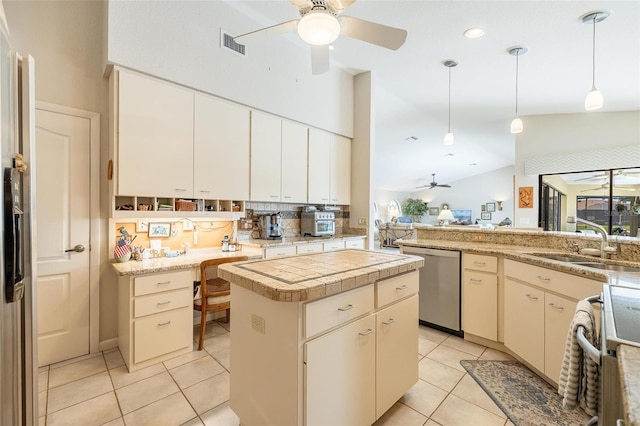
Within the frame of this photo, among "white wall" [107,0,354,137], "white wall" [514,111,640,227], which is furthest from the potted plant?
"white wall" [107,0,354,137]

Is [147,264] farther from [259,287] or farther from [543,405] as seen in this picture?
[543,405]

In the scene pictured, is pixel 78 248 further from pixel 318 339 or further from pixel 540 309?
pixel 540 309

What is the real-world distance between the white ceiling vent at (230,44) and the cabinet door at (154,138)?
714 millimetres

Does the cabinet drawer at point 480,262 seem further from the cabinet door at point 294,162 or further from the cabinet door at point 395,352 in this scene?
the cabinet door at point 294,162

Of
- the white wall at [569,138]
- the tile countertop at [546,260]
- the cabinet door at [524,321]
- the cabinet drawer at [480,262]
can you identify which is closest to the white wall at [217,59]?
the tile countertop at [546,260]

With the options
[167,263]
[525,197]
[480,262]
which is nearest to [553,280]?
[480,262]

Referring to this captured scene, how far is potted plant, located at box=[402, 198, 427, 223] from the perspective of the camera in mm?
13648

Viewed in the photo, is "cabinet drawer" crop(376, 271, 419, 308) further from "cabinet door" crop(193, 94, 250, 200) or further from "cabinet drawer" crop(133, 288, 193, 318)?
"cabinet door" crop(193, 94, 250, 200)

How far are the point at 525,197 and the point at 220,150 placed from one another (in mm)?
5894

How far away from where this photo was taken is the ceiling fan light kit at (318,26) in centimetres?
159

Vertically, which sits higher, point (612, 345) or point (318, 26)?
point (318, 26)

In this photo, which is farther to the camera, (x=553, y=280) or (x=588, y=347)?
(x=553, y=280)

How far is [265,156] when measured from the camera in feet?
11.9

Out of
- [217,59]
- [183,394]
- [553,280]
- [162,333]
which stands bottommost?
[183,394]
